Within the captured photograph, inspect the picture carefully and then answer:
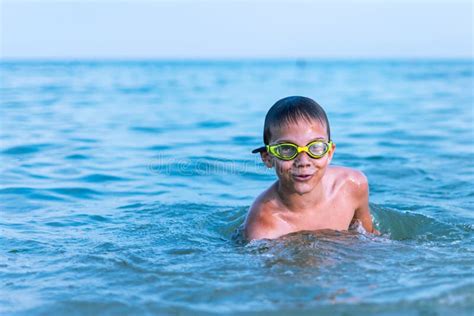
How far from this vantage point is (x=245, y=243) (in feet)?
15.1

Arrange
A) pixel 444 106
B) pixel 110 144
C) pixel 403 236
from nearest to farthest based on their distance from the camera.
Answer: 1. pixel 403 236
2. pixel 110 144
3. pixel 444 106

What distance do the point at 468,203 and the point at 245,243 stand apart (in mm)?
2895

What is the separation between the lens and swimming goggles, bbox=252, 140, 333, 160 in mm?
4168

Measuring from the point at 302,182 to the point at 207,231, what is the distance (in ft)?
4.66

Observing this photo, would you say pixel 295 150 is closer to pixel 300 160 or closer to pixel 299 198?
pixel 300 160

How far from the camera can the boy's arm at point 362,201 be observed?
16.1 ft

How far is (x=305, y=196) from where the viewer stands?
14.9 feet

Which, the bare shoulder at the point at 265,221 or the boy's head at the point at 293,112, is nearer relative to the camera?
the boy's head at the point at 293,112

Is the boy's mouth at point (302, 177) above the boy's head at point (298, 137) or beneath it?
beneath

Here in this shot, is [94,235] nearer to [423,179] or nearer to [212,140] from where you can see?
[423,179]

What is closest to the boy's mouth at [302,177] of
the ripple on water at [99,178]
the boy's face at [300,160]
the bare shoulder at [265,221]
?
the boy's face at [300,160]

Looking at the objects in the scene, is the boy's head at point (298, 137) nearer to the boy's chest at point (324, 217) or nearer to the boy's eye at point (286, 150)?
the boy's eye at point (286, 150)

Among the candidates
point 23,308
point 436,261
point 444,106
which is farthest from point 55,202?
point 444,106

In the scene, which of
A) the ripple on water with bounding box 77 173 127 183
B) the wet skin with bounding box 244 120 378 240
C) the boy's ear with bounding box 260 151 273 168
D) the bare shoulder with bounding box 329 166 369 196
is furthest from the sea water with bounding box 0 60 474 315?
the boy's ear with bounding box 260 151 273 168
